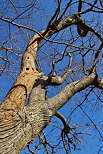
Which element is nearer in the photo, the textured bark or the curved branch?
the textured bark

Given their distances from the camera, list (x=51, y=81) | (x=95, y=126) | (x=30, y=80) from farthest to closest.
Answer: (x=95, y=126), (x=51, y=81), (x=30, y=80)

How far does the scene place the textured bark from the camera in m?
1.53

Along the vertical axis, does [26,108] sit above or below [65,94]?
below

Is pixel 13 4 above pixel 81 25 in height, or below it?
below

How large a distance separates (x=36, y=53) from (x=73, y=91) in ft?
4.35

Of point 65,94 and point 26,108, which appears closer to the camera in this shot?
point 26,108

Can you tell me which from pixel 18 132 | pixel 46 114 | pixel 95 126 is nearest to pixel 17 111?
pixel 18 132

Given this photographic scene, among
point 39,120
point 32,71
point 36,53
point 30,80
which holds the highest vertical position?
point 36,53

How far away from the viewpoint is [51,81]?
267 cm

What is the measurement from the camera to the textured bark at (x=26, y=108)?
153 centimetres

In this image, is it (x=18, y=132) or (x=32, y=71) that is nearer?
(x=18, y=132)

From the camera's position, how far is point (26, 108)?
1.86 m

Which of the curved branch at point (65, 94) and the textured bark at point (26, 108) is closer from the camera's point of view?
the textured bark at point (26, 108)

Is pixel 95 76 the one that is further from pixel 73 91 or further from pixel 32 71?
pixel 32 71
